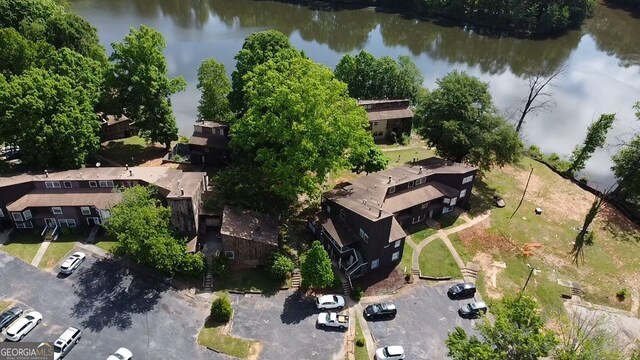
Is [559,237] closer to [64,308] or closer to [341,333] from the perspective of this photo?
[341,333]

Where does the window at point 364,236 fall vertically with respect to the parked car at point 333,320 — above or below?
above

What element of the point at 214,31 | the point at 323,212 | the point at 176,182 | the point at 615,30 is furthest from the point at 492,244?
the point at 615,30

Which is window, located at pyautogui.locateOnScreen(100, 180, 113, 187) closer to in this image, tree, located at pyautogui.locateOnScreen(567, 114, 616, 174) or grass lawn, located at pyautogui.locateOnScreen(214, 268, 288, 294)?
grass lawn, located at pyautogui.locateOnScreen(214, 268, 288, 294)

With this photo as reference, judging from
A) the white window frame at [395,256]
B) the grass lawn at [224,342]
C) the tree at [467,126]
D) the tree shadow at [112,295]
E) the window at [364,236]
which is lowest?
the grass lawn at [224,342]

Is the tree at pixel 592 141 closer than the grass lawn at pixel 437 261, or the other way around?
the grass lawn at pixel 437 261

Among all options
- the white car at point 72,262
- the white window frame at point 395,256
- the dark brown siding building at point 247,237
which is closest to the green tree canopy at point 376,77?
the white window frame at point 395,256

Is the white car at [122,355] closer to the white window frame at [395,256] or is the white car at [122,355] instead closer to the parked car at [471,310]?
the white window frame at [395,256]

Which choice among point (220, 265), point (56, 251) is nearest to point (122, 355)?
point (220, 265)
